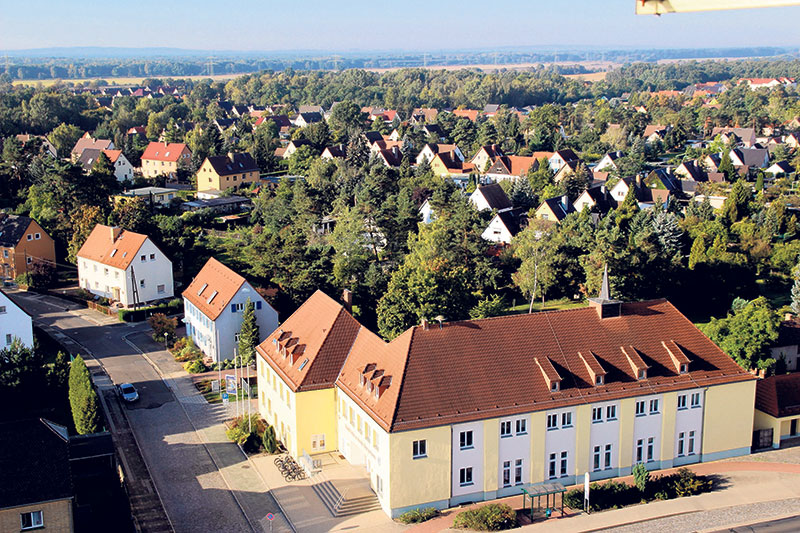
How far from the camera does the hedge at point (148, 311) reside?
56656 millimetres

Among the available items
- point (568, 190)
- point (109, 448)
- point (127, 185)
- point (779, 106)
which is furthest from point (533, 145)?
→ point (109, 448)

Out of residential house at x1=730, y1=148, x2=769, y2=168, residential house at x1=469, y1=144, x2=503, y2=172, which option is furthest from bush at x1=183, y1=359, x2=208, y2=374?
residential house at x1=730, y1=148, x2=769, y2=168

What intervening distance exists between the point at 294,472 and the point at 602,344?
48.8 feet

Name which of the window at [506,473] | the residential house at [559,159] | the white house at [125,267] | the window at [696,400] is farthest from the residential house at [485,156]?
the window at [506,473]

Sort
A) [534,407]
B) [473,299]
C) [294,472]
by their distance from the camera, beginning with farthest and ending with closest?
1. [473,299]
2. [294,472]
3. [534,407]

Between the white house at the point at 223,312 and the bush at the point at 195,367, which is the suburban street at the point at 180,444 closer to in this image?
the bush at the point at 195,367

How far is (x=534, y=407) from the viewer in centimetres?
3334

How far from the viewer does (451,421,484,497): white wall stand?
32469 millimetres

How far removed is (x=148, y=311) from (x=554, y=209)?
40.5 m

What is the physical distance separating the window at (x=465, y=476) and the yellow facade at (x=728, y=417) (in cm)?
1139

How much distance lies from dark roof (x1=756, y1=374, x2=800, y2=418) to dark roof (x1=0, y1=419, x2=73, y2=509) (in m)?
31.3

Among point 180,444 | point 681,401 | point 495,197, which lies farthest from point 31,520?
point 495,197

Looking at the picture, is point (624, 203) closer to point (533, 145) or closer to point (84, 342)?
point (533, 145)

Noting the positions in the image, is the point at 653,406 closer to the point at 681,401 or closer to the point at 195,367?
the point at 681,401
